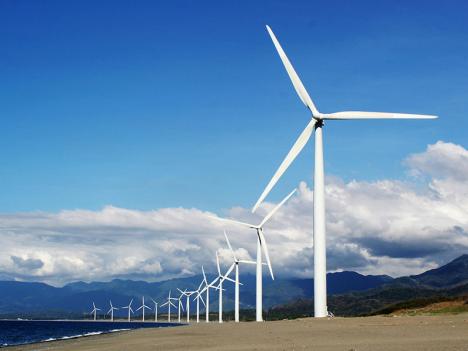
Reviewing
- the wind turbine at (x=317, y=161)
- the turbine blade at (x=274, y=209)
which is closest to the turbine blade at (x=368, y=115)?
the wind turbine at (x=317, y=161)

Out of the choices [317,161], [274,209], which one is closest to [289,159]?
[317,161]

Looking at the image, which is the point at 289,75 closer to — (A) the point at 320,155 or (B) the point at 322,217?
(A) the point at 320,155

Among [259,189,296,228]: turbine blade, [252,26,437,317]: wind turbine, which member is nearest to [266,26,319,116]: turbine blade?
[252,26,437,317]: wind turbine

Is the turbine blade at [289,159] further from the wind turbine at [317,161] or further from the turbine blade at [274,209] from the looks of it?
the turbine blade at [274,209]

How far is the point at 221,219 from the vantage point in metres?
90.7

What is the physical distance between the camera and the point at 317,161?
47.5m

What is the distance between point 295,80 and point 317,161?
11.1 meters

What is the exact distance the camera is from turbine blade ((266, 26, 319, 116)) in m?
52.7

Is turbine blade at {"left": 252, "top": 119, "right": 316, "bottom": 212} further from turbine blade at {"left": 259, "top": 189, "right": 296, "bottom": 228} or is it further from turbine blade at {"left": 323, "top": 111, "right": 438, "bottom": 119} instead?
turbine blade at {"left": 259, "top": 189, "right": 296, "bottom": 228}

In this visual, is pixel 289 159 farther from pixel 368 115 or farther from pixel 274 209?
pixel 274 209

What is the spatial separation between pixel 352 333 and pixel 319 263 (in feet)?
41.0

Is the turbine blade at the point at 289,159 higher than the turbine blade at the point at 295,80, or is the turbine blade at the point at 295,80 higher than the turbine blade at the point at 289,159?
the turbine blade at the point at 295,80

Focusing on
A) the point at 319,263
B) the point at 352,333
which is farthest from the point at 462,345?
the point at 319,263

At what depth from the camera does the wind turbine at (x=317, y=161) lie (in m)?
44.9
